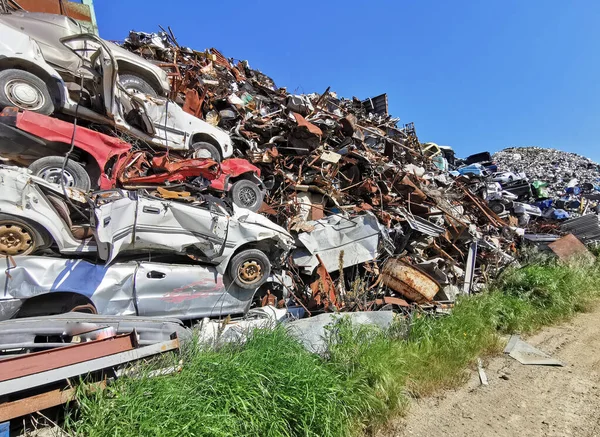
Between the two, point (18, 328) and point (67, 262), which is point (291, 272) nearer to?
point (67, 262)

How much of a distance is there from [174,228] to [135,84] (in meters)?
3.93

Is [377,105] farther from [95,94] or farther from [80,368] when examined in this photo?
[80,368]

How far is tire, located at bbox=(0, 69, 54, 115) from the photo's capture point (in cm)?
451

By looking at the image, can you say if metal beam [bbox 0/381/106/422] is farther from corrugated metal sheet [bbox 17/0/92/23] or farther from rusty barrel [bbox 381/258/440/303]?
corrugated metal sheet [bbox 17/0/92/23]

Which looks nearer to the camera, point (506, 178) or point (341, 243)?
point (341, 243)

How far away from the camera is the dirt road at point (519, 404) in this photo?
3.65 meters

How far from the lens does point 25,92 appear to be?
185 inches

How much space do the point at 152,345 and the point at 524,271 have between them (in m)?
8.69

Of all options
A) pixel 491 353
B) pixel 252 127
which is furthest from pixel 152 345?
pixel 252 127

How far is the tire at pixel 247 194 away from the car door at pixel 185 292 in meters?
1.96

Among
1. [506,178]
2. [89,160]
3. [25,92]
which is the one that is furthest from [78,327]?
[506,178]

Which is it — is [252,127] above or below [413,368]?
above

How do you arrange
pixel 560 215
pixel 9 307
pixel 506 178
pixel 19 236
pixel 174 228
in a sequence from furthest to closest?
1. pixel 506 178
2. pixel 560 215
3. pixel 174 228
4. pixel 19 236
5. pixel 9 307

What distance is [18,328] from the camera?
2.89 metres
